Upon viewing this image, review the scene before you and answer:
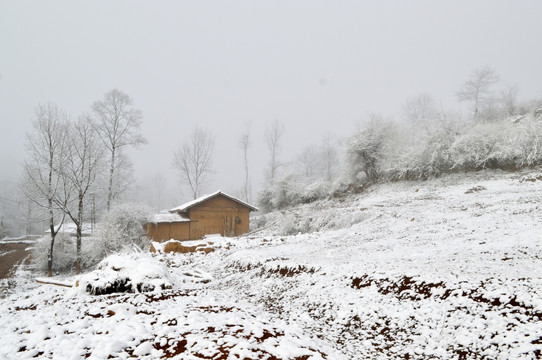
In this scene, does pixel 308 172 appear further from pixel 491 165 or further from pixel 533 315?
pixel 533 315

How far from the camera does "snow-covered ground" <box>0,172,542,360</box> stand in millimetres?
3822

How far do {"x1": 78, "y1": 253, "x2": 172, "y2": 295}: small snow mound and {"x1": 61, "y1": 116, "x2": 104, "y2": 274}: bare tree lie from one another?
14505 mm

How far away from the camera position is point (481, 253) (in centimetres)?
650

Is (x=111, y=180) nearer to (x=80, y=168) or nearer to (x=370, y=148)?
(x=80, y=168)

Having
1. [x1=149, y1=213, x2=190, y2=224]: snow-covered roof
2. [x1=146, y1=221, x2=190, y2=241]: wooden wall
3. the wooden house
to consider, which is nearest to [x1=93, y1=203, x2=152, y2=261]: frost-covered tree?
[x1=149, y1=213, x2=190, y2=224]: snow-covered roof

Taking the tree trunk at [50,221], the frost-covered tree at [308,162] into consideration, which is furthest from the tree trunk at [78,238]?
the frost-covered tree at [308,162]

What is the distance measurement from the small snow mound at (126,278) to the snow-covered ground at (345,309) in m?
0.24

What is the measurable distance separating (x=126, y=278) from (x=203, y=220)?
19.6 metres

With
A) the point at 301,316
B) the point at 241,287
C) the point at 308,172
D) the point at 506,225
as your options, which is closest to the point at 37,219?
the point at 241,287

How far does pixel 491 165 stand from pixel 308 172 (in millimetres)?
37750

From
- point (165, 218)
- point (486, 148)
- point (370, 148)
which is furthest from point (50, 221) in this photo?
point (486, 148)

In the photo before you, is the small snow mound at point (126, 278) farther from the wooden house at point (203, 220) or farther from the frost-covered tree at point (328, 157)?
the frost-covered tree at point (328, 157)

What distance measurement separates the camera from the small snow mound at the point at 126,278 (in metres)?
7.80

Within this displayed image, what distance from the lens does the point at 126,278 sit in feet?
26.6
